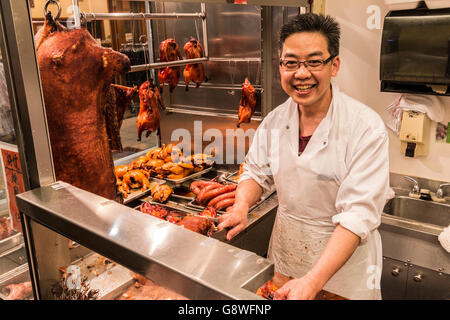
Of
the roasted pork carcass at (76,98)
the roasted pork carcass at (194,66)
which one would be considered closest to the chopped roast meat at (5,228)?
the roasted pork carcass at (76,98)

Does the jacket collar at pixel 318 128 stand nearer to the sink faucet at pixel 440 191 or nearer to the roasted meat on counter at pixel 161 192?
the roasted meat on counter at pixel 161 192

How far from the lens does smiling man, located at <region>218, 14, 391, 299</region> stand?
173 centimetres

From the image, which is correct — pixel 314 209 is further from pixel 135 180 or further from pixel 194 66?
pixel 194 66

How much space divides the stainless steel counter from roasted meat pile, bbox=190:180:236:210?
190 cm

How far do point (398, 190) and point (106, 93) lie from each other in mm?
2675

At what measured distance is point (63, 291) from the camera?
1.48m

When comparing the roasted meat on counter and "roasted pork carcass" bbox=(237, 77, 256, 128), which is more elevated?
"roasted pork carcass" bbox=(237, 77, 256, 128)

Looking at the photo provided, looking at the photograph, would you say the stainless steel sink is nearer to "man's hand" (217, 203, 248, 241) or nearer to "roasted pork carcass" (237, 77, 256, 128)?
"roasted pork carcass" (237, 77, 256, 128)

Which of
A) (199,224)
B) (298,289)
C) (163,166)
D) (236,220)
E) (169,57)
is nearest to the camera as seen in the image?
(298,289)

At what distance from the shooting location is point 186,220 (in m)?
2.78

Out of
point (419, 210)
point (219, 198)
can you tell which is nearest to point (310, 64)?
point (219, 198)

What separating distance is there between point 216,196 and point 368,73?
1751mm

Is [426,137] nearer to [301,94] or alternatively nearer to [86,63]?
[301,94]

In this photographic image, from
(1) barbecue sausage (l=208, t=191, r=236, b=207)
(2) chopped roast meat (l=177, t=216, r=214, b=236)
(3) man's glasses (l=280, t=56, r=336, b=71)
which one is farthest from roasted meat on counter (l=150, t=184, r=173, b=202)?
(3) man's glasses (l=280, t=56, r=336, b=71)
